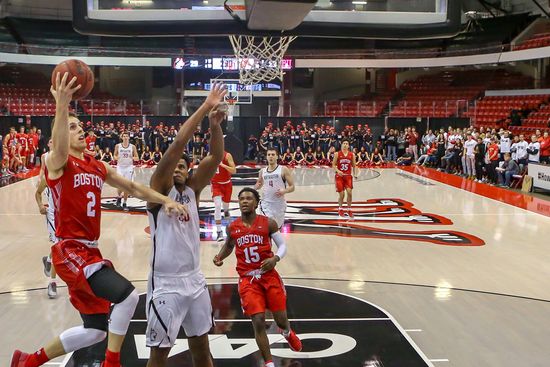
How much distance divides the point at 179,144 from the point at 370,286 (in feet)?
15.4

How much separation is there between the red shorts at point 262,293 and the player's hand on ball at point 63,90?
220cm

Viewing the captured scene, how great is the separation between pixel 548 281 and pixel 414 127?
72.5ft

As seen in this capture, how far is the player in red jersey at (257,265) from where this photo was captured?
5.17m

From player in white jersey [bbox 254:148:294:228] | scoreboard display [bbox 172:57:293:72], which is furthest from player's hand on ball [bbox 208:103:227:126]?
scoreboard display [bbox 172:57:293:72]

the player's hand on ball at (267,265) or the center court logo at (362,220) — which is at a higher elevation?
the player's hand on ball at (267,265)

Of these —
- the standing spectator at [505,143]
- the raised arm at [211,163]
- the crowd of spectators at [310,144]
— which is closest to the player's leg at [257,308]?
the raised arm at [211,163]

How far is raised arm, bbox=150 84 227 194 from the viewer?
370cm

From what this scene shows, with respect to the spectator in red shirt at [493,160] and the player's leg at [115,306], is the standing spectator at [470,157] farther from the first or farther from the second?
the player's leg at [115,306]

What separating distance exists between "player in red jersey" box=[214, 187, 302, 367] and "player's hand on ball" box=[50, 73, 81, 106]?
6.56 ft

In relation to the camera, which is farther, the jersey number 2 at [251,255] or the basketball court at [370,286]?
the basketball court at [370,286]

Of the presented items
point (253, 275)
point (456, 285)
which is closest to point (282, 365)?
point (253, 275)

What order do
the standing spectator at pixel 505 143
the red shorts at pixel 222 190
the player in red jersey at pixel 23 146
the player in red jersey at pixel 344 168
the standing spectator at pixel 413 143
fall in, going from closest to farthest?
the red shorts at pixel 222 190 → the player in red jersey at pixel 344 168 → the standing spectator at pixel 505 143 → the player in red jersey at pixel 23 146 → the standing spectator at pixel 413 143

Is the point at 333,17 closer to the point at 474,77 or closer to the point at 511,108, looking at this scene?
the point at 511,108

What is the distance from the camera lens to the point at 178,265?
3930 mm
